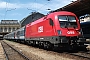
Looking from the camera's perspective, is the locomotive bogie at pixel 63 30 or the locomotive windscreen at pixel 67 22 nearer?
the locomotive bogie at pixel 63 30

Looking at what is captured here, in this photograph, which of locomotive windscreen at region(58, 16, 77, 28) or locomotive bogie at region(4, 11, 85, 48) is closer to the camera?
locomotive bogie at region(4, 11, 85, 48)

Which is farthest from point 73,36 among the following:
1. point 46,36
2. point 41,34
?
point 41,34

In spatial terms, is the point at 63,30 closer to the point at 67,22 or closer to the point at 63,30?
the point at 63,30

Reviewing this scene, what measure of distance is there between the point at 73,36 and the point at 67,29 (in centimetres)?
76

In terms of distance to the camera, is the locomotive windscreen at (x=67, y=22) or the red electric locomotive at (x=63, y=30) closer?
the red electric locomotive at (x=63, y=30)

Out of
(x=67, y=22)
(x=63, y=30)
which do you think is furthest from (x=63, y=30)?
(x=67, y=22)

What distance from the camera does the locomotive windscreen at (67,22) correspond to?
15.9m

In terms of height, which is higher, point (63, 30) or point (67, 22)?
point (67, 22)

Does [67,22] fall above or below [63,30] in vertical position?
above

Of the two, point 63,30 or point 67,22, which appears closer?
point 63,30

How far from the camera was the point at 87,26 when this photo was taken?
26.6m

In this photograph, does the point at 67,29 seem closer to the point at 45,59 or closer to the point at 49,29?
the point at 49,29

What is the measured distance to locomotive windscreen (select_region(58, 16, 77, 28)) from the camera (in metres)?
15.9

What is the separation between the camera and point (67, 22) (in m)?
16.1
